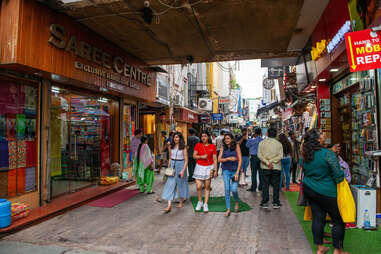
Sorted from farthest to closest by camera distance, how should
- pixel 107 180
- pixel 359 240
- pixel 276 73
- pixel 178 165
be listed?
pixel 276 73 → pixel 107 180 → pixel 178 165 → pixel 359 240

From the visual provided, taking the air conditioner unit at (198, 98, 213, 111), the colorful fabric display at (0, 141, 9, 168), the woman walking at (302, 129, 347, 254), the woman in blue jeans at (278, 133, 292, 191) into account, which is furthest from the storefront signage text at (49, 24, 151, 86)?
the air conditioner unit at (198, 98, 213, 111)

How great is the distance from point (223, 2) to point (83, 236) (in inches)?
219

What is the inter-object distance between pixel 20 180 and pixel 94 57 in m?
3.58

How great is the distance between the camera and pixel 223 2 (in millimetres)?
6090

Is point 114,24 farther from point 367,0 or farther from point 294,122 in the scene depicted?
point 294,122

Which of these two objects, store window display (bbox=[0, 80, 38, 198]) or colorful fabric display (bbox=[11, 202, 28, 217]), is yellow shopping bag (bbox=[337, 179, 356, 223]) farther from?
store window display (bbox=[0, 80, 38, 198])

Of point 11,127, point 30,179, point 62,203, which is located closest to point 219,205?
point 62,203

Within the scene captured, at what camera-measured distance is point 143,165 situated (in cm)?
817

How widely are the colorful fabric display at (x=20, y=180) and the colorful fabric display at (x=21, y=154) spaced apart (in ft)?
0.36

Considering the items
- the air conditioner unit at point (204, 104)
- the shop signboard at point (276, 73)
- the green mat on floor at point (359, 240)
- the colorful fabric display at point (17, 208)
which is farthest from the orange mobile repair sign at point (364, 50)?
the air conditioner unit at point (204, 104)

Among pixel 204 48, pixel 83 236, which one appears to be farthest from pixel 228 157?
pixel 204 48

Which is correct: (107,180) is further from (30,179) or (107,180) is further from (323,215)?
(323,215)

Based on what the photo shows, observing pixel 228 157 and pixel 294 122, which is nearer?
pixel 228 157

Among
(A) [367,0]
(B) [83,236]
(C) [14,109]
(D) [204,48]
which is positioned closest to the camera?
(A) [367,0]
